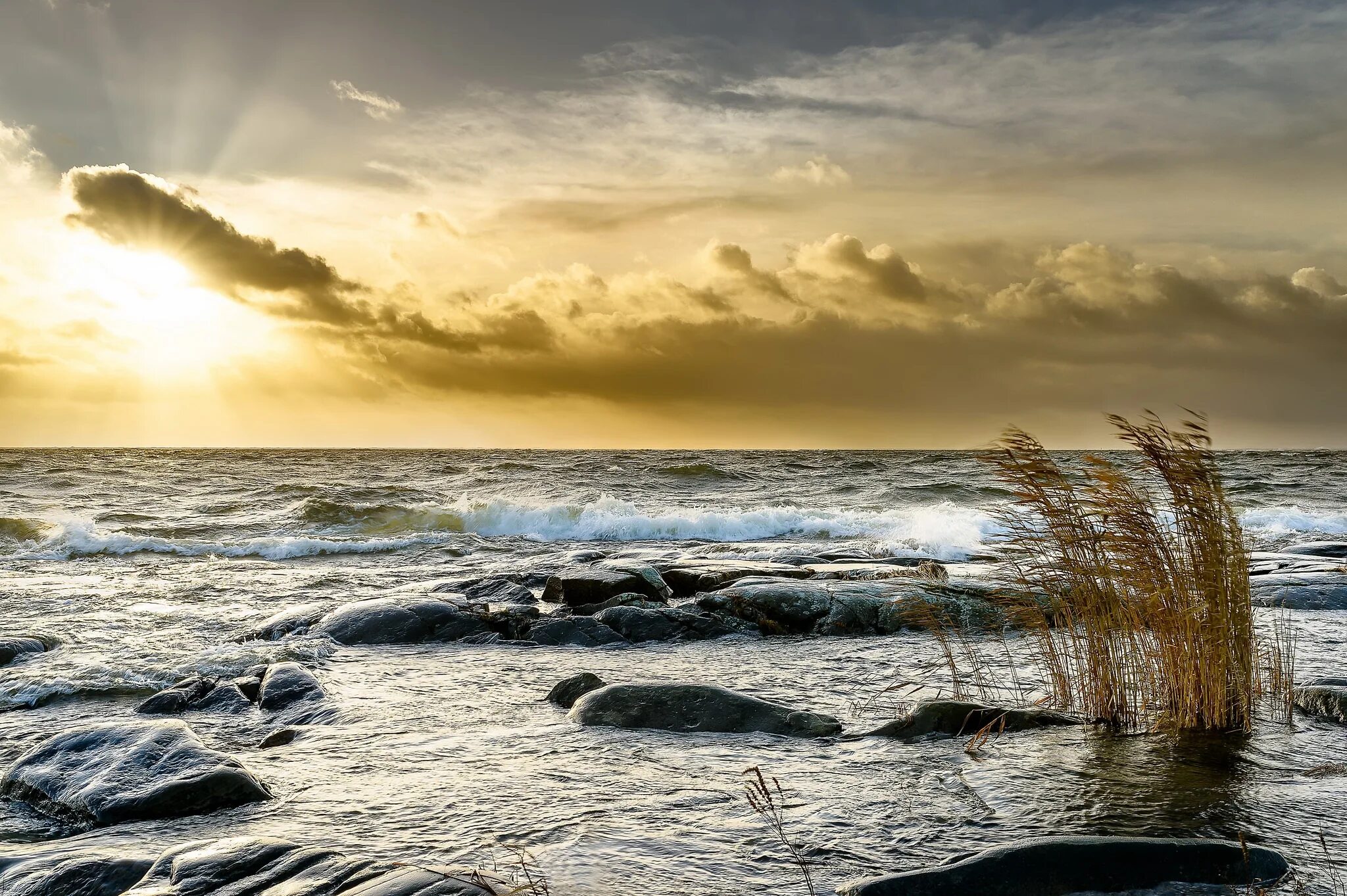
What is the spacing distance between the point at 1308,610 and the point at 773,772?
10.4 metres

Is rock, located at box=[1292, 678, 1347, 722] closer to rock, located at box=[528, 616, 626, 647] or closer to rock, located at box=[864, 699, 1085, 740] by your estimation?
rock, located at box=[864, 699, 1085, 740]

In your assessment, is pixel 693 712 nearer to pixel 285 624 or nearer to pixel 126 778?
pixel 126 778

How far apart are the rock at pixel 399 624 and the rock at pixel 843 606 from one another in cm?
329

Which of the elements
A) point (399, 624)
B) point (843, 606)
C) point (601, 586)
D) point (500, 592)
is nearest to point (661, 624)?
point (601, 586)

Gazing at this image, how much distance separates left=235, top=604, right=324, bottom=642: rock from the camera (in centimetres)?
1159

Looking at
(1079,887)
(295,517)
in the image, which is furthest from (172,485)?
(1079,887)

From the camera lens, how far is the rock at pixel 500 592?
14.0 metres

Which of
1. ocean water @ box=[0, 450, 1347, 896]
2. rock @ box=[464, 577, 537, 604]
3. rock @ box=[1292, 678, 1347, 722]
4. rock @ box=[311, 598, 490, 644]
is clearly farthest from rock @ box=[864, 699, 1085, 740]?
rock @ box=[464, 577, 537, 604]

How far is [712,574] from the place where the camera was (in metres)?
15.0

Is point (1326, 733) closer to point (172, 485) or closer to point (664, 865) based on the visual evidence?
point (664, 865)

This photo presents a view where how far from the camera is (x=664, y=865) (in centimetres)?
455

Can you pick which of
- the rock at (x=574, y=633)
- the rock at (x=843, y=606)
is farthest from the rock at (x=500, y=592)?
the rock at (x=843, y=606)

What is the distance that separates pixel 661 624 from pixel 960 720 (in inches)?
214

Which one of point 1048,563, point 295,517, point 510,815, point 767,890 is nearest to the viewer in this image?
point 767,890
